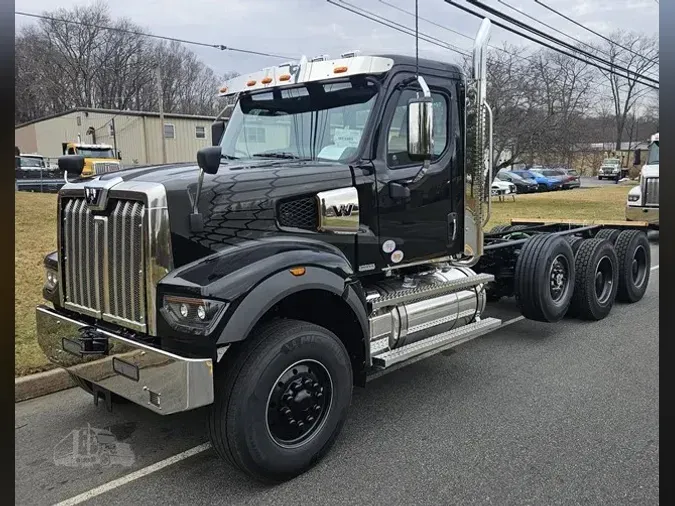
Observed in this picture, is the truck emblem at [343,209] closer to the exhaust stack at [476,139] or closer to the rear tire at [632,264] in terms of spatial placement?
the exhaust stack at [476,139]

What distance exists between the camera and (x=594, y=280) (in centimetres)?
665

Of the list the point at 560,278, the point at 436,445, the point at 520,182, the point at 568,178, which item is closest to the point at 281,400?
the point at 436,445

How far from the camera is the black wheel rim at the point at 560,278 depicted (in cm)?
613

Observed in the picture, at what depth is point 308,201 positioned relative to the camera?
3.79 m

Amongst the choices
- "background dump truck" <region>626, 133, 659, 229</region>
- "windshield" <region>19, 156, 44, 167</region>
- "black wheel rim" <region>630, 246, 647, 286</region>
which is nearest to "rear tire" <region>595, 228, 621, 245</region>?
"black wheel rim" <region>630, 246, 647, 286</region>

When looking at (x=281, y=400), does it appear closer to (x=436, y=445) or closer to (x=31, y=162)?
(x=436, y=445)

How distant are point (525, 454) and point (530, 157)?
21859 millimetres

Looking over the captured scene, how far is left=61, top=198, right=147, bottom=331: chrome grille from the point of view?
3.17 metres

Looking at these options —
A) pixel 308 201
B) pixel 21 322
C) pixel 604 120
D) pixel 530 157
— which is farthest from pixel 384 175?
pixel 604 120

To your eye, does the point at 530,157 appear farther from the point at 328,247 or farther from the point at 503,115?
the point at 328,247

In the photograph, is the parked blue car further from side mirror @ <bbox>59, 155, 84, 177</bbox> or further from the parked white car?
side mirror @ <bbox>59, 155, 84, 177</bbox>

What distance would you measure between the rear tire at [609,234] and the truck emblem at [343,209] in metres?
5.04

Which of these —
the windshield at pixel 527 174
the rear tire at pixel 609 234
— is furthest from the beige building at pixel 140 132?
the rear tire at pixel 609 234

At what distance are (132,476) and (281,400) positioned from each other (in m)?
1.02
